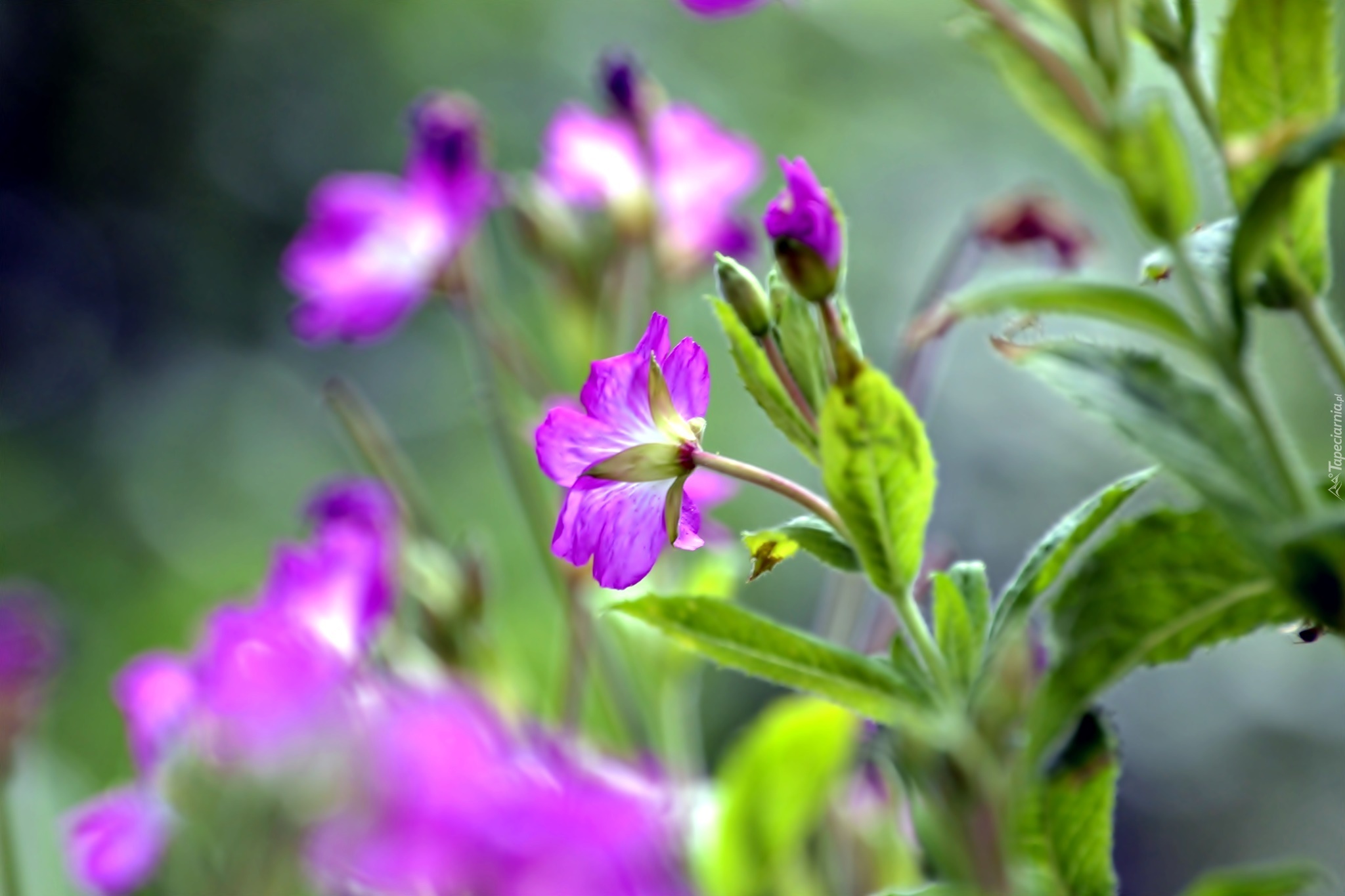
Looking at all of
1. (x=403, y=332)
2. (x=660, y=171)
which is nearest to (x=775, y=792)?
(x=660, y=171)

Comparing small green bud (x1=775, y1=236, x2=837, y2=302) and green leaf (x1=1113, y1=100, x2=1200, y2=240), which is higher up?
green leaf (x1=1113, y1=100, x2=1200, y2=240)

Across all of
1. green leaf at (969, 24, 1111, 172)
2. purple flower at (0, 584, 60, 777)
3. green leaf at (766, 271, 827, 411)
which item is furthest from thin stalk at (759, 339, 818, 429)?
purple flower at (0, 584, 60, 777)

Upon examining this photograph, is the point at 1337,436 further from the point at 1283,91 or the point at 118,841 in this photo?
the point at 118,841

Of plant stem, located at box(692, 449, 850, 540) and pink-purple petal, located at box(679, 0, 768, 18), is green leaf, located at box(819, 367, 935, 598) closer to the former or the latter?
plant stem, located at box(692, 449, 850, 540)

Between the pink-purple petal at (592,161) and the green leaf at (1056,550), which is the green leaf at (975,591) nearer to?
the green leaf at (1056,550)

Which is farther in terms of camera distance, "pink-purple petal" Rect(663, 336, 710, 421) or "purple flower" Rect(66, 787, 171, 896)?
"purple flower" Rect(66, 787, 171, 896)

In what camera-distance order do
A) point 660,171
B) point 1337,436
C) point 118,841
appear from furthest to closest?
1. point 660,171
2. point 118,841
3. point 1337,436
